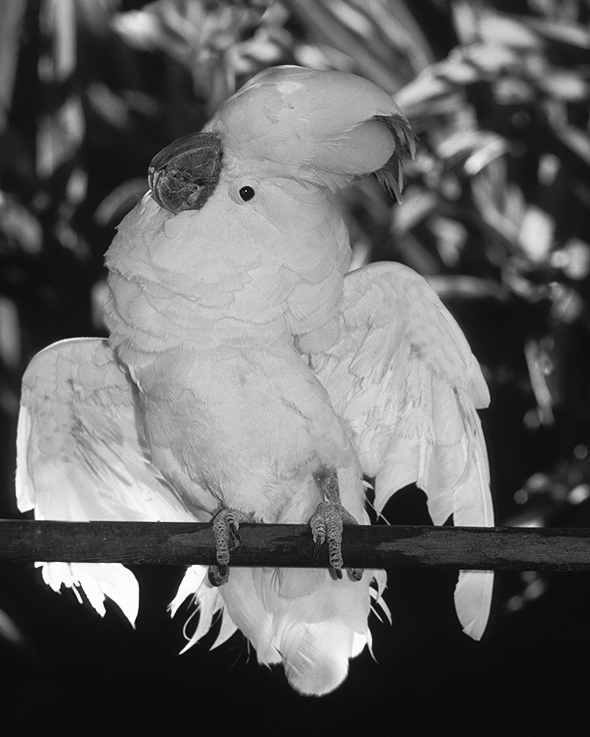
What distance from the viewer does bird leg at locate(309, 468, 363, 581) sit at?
0.91 meters

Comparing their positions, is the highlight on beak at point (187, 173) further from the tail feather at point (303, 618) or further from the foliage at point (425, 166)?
the foliage at point (425, 166)

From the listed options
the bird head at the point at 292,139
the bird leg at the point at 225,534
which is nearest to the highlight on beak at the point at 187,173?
the bird head at the point at 292,139

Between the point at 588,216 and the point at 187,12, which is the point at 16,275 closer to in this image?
the point at 187,12

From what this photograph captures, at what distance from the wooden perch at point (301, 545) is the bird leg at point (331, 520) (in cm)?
2

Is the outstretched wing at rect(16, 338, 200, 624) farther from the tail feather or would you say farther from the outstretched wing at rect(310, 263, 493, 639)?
the outstretched wing at rect(310, 263, 493, 639)

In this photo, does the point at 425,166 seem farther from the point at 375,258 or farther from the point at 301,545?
the point at 301,545

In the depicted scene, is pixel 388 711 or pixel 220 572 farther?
pixel 388 711

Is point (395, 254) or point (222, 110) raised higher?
point (222, 110)

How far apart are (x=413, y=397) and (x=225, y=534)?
341mm

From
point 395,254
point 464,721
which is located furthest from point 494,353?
point 464,721

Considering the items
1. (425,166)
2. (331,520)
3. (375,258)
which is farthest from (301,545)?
(425,166)

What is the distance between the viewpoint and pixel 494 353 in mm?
1925

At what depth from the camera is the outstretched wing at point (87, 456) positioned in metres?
1.12

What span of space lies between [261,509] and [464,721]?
1139mm
